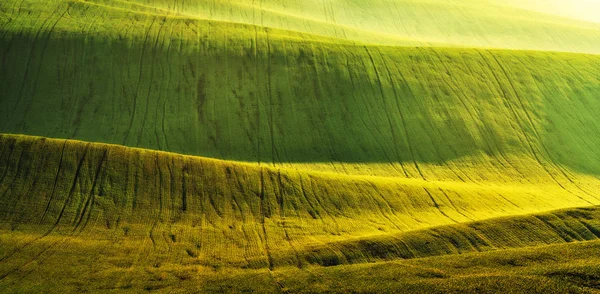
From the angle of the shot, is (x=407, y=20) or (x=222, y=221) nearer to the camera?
(x=222, y=221)

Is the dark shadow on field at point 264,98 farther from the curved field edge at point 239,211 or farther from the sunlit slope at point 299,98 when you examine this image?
the curved field edge at point 239,211

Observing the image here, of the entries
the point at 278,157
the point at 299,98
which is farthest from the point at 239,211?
the point at 299,98

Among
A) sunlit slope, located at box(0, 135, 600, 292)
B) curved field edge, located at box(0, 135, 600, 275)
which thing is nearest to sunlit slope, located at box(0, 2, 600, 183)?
sunlit slope, located at box(0, 135, 600, 292)

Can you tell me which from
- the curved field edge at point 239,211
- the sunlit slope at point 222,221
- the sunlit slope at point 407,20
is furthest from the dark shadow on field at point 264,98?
the sunlit slope at point 407,20

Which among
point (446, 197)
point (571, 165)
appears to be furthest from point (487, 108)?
point (446, 197)

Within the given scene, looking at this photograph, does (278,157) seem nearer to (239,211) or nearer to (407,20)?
(239,211)

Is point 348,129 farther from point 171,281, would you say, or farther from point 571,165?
point 171,281

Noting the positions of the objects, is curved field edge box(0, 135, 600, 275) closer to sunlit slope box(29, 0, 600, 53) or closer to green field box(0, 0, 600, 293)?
green field box(0, 0, 600, 293)

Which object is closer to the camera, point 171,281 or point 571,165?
point 171,281
